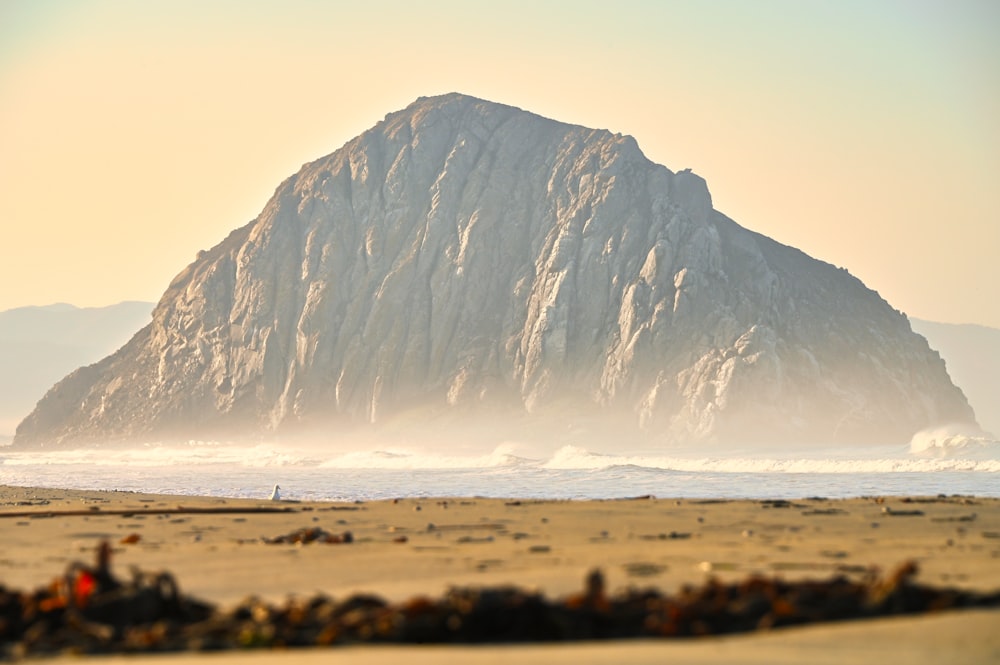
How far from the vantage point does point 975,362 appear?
114 meters

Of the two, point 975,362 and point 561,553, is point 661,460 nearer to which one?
point 561,553

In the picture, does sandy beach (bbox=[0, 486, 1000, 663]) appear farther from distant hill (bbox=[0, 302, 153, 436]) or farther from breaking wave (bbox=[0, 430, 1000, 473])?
distant hill (bbox=[0, 302, 153, 436])

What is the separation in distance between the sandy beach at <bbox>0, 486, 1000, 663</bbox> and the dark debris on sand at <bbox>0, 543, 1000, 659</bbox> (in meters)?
0.29

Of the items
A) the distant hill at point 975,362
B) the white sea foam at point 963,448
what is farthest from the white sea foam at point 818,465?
the distant hill at point 975,362

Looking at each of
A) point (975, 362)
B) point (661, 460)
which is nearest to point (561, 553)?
point (661, 460)

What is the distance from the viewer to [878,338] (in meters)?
77.0

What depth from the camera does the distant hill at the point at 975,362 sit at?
10406 cm

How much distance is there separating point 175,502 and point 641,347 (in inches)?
1999

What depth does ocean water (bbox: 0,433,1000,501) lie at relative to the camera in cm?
2528

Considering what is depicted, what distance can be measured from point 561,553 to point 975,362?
362ft

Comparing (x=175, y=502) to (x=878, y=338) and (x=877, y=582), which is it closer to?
(x=877, y=582)

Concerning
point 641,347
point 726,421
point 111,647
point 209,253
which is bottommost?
point 111,647

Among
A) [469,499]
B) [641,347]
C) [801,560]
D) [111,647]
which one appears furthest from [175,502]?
[641,347]

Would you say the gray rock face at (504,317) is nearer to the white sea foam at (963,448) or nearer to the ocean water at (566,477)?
the ocean water at (566,477)
